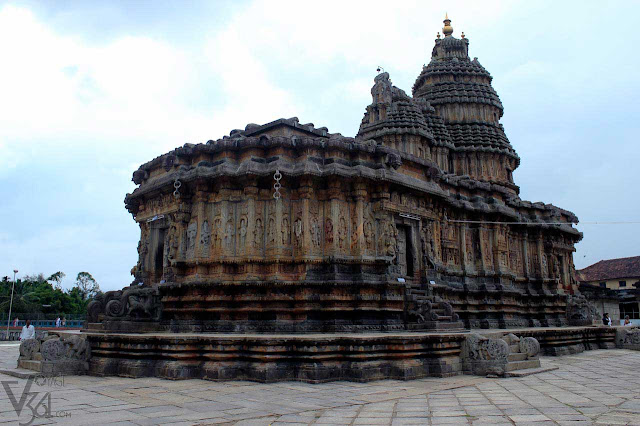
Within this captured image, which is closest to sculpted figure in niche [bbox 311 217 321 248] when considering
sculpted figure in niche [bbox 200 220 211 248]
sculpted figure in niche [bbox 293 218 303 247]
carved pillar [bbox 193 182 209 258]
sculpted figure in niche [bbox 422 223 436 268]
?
sculpted figure in niche [bbox 293 218 303 247]

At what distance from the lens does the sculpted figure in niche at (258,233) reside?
591 inches

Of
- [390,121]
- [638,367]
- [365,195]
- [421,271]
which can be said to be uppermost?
[390,121]

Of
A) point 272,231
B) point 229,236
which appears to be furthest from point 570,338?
point 229,236

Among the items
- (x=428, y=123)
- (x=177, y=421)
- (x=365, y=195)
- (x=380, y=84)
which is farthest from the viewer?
(x=428, y=123)

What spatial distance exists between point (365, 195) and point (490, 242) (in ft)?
34.7

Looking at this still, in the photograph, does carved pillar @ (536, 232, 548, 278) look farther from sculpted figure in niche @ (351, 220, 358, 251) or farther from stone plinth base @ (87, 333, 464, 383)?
stone plinth base @ (87, 333, 464, 383)

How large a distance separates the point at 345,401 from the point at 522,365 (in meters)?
6.15

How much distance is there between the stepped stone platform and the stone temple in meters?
0.03

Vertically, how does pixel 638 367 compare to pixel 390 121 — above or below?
below

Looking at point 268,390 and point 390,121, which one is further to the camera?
point 390,121

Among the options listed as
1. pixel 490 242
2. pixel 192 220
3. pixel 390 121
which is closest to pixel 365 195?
pixel 192 220

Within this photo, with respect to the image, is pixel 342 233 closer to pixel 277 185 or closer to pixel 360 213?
pixel 360 213

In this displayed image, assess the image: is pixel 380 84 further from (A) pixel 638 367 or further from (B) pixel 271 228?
(A) pixel 638 367

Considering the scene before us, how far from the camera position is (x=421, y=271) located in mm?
17781
